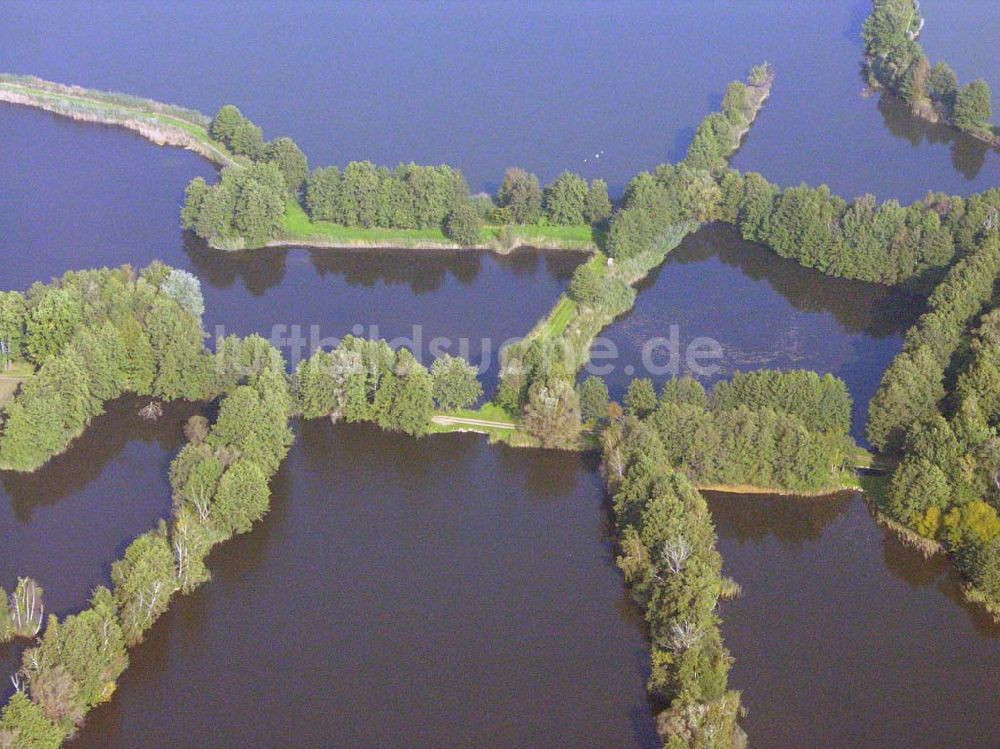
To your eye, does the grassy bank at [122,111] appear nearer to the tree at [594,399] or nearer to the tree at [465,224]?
the tree at [465,224]

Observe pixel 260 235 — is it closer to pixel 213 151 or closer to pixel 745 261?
pixel 213 151

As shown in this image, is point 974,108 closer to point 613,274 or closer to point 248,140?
point 613,274

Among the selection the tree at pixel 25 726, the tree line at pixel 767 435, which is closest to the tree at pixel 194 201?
the tree line at pixel 767 435

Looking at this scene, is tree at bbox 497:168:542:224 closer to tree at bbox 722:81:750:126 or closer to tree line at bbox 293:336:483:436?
tree line at bbox 293:336:483:436

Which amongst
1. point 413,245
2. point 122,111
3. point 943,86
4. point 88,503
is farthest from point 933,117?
point 88,503

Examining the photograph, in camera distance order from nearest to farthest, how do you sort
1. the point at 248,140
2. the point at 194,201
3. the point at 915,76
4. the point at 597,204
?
Answer: the point at 597,204
the point at 194,201
the point at 248,140
the point at 915,76

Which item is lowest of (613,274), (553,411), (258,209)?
(553,411)

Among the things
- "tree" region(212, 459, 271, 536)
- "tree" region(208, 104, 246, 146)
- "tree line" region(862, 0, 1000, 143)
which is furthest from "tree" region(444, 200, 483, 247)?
"tree line" region(862, 0, 1000, 143)

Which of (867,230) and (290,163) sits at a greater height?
(290,163)
